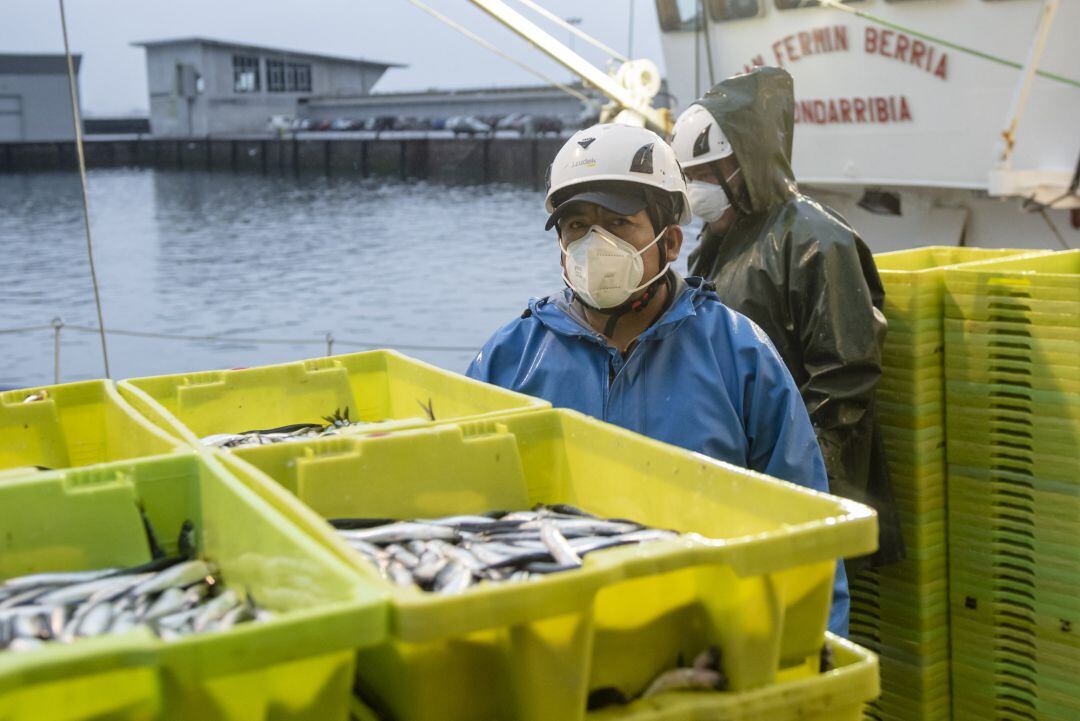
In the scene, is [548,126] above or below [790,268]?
above

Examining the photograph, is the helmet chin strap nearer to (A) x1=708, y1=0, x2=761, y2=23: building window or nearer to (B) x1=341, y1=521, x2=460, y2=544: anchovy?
(B) x1=341, y1=521, x2=460, y2=544: anchovy

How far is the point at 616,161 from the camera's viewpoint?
3.64 meters

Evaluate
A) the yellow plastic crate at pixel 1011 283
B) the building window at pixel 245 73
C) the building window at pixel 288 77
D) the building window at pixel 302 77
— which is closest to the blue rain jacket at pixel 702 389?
the yellow plastic crate at pixel 1011 283

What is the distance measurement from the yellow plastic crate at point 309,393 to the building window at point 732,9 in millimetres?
11319

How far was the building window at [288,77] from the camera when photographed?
11094 centimetres

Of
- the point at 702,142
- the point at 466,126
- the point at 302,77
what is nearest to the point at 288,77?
the point at 302,77

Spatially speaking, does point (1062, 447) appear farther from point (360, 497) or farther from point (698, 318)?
point (360, 497)

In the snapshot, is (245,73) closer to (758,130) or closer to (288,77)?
(288,77)

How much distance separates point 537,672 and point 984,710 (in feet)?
11.6

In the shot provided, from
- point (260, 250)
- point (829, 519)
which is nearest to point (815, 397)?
point (829, 519)

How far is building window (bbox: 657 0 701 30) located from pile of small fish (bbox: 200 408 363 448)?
40.5ft

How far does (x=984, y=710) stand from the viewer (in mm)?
4852

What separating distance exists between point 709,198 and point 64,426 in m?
2.86

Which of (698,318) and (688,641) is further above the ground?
(698,318)
